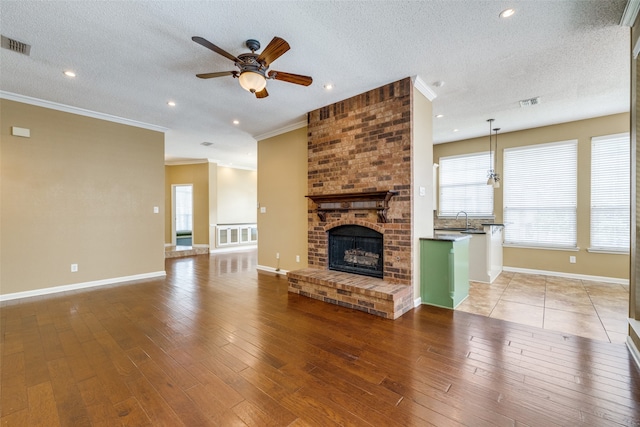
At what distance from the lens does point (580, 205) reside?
489 cm

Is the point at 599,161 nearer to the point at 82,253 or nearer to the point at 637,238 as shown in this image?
the point at 637,238

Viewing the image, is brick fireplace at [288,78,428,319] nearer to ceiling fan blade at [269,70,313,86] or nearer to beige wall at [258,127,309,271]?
beige wall at [258,127,309,271]

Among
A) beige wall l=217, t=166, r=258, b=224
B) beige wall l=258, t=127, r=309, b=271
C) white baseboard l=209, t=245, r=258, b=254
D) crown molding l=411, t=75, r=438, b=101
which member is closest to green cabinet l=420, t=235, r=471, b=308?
crown molding l=411, t=75, r=438, b=101

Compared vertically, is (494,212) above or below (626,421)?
above

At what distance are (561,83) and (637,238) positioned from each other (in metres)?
2.43

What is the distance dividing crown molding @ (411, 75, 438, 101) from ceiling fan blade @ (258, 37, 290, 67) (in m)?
1.80

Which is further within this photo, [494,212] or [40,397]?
[494,212]

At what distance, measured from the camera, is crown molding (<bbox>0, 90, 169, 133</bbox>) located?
150 inches

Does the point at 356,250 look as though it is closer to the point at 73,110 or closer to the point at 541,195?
the point at 541,195

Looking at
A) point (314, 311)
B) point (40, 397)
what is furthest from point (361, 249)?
point (40, 397)

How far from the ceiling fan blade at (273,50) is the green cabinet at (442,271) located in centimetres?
276

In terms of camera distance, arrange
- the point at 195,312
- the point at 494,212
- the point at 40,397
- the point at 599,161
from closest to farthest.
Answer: the point at 40,397
the point at 195,312
the point at 599,161
the point at 494,212

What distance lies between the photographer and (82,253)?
4.41 meters

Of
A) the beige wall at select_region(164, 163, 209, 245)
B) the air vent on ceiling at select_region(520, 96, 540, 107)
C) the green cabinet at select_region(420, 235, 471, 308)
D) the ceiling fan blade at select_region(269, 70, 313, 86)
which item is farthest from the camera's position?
the beige wall at select_region(164, 163, 209, 245)
